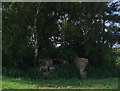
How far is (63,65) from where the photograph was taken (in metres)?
8.51

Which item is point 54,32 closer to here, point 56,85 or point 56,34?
point 56,34

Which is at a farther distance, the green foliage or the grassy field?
the green foliage

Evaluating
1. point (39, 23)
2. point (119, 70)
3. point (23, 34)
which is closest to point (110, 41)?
point (119, 70)

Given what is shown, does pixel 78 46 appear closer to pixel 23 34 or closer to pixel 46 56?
pixel 46 56

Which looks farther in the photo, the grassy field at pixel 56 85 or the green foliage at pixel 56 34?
the green foliage at pixel 56 34

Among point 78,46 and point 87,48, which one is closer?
point 87,48

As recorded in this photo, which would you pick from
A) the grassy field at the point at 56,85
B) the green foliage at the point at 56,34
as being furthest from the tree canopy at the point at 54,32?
the grassy field at the point at 56,85

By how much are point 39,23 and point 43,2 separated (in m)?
1.02

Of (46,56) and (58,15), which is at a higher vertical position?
(58,15)

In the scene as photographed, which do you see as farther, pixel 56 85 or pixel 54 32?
pixel 54 32

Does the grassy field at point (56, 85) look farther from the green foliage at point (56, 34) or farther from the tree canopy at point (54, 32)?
the tree canopy at point (54, 32)

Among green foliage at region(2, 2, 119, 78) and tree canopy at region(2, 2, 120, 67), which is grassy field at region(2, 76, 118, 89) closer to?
green foliage at region(2, 2, 119, 78)

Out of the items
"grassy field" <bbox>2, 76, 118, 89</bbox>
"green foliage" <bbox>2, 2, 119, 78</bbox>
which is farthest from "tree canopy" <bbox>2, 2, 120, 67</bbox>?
"grassy field" <bbox>2, 76, 118, 89</bbox>

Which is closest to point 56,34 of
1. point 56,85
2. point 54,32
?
point 54,32
